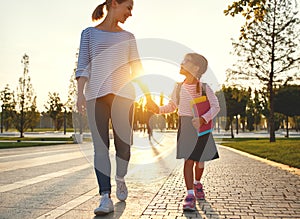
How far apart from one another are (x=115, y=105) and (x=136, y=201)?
1.14 metres

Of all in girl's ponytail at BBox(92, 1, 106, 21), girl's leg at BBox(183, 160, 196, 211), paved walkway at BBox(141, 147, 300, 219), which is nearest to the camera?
paved walkway at BBox(141, 147, 300, 219)

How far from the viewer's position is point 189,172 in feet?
14.0

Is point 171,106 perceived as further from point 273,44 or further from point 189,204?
point 273,44

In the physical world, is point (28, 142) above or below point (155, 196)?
above

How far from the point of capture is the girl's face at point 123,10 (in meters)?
4.04

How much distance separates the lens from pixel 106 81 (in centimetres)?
393

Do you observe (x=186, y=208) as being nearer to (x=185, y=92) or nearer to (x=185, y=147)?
(x=185, y=147)

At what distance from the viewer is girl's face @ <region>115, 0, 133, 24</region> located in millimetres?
4035

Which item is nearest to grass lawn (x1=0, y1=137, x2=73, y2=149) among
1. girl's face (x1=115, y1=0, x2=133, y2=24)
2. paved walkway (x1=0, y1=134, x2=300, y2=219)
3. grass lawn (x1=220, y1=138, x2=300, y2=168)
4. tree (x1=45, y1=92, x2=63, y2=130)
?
grass lawn (x1=220, y1=138, x2=300, y2=168)

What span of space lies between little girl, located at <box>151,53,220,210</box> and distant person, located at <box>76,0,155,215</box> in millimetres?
513

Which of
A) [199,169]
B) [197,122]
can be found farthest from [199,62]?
[199,169]

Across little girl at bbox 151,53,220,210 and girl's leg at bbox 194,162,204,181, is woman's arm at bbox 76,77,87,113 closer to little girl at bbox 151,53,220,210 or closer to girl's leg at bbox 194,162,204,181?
little girl at bbox 151,53,220,210

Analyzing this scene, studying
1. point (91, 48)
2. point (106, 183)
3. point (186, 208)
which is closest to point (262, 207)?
point (186, 208)

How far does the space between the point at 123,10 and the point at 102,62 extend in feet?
1.92
